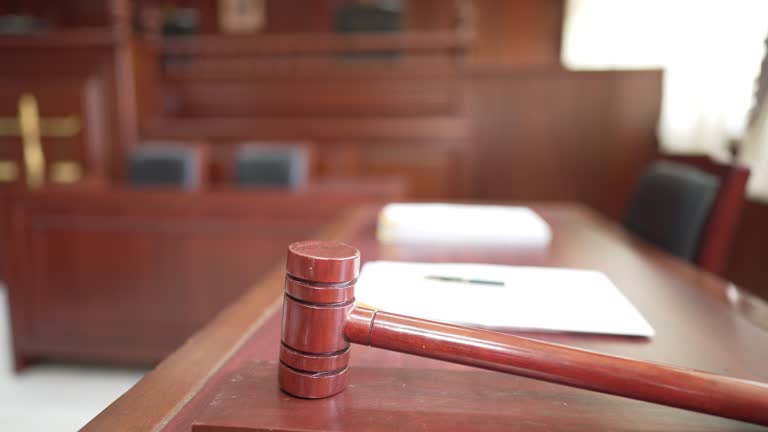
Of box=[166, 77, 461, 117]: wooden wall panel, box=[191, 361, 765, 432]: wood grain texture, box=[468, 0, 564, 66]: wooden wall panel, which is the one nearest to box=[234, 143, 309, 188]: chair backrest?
box=[166, 77, 461, 117]: wooden wall panel

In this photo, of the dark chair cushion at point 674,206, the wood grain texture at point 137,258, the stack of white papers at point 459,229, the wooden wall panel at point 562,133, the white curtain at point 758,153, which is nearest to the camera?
the stack of white papers at point 459,229

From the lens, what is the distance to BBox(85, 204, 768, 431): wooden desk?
1.20 feet

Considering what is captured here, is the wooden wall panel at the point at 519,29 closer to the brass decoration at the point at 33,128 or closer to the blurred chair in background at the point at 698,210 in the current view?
the brass decoration at the point at 33,128

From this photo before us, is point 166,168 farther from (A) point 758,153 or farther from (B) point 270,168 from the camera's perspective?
(A) point 758,153

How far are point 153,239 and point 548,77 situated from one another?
2.57 m

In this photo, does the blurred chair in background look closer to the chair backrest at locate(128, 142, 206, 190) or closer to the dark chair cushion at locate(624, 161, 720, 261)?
the dark chair cushion at locate(624, 161, 720, 261)

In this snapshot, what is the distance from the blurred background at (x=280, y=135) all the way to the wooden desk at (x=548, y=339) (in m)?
0.42

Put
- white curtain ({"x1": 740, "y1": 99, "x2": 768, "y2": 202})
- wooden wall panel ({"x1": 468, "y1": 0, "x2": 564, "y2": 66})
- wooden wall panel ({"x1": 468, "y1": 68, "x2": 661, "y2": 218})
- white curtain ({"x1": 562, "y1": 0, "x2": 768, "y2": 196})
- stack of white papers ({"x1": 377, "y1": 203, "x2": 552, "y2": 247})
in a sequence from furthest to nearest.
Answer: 1. wooden wall panel ({"x1": 468, "y1": 0, "x2": 564, "y2": 66})
2. wooden wall panel ({"x1": 468, "y1": 68, "x2": 661, "y2": 218})
3. white curtain ({"x1": 562, "y1": 0, "x2": 768, "y2": 196})
4. white curtain ({"x1": 740, "y1": 99, "x2": 768, "y2": 202})
5. stack of white papers ({"x1": 377, "y1": 203, "x2": 552, "y2": 247})

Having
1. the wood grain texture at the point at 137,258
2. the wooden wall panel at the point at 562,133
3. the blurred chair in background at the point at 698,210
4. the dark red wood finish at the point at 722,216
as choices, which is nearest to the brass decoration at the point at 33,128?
the wood grain texture at the point at 137,258

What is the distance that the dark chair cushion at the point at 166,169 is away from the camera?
2.51 m

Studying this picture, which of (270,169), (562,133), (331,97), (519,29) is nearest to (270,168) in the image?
(270,169)

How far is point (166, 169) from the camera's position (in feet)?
8.26

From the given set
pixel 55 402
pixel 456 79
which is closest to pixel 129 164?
pixel 55 402

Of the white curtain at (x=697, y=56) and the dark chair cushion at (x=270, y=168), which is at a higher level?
the white curtain at (x=697, y=56)
